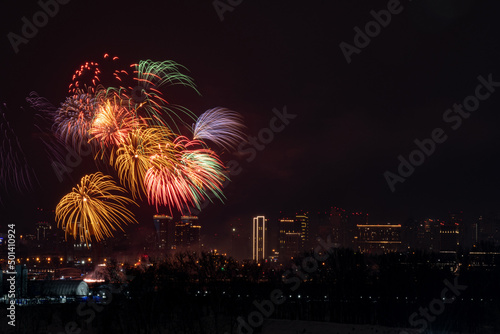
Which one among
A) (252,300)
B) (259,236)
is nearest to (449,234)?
(259,236)

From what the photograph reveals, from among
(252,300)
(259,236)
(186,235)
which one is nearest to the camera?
(252,300)

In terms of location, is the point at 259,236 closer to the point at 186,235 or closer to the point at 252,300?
the point at 186,235

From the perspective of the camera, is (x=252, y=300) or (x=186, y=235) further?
(x=186, y=235)

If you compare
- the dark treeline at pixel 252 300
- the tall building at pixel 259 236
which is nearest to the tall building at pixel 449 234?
the tall building at pixel 259 236

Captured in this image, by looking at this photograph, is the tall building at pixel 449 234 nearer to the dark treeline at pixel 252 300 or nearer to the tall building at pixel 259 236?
the tall building at pixel 259 236

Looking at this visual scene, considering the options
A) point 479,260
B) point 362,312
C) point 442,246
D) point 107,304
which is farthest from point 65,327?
point 442,246

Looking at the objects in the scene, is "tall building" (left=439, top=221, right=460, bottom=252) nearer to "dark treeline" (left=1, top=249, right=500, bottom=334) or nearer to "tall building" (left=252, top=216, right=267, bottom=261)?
"tall building" (left=252, top=216, right=267, bottom=261)

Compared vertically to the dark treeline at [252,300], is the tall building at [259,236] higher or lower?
lower

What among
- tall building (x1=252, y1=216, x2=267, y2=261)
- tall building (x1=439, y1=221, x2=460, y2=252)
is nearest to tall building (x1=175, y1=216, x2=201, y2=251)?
tall building (x1=252, y1=216, x2=267, y2=261)

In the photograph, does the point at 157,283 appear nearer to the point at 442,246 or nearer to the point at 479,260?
the point at 479,260
